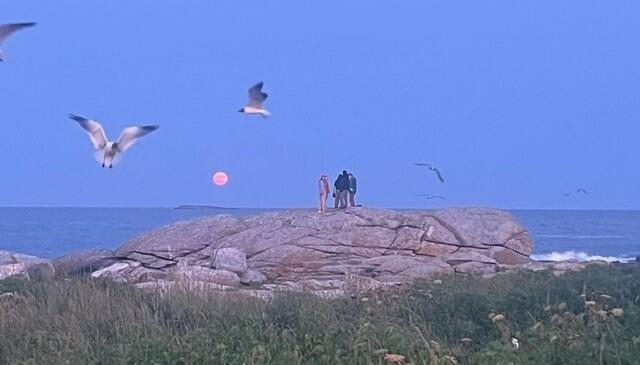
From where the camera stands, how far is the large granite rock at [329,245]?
2333 cm

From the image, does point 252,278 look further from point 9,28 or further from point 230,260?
point 9,28

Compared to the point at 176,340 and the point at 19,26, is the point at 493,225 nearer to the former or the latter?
the point at 19,26

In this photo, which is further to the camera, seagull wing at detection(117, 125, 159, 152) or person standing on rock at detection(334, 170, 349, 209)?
person standing on rock at detection(334, 170, 349, 209)

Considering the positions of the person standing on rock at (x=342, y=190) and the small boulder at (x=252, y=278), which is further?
the person standing on rock at (x=342, y=190)

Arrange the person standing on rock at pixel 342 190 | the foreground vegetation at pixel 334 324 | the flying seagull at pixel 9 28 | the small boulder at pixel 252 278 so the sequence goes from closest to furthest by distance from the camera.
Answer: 1. the foreground vegetation at pixel 334 324
2. the flying seagull at pixel 9 28
3. the small boulder at pixel 252 278
4. the person standing on rock at pixel 342 190

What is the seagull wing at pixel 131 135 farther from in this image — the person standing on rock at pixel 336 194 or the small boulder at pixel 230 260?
the person standing on rock at pixel 336 194

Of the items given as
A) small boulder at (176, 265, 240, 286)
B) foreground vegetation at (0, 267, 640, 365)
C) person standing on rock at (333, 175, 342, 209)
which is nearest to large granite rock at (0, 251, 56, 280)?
small boulder at (176, 265, 240, 286)

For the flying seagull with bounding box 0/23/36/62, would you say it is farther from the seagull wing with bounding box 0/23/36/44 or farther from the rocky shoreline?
the rocky shoreline

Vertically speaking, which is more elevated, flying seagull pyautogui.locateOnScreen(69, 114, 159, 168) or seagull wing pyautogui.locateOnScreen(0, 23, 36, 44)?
seagull wing pyautogui.locateOnScreen(0, 23, 36, 44)

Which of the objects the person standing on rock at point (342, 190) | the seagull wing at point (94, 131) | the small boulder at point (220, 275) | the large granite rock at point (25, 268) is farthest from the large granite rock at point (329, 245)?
the seagull wing at point (94, 131)

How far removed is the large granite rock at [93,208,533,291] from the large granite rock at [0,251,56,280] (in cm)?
154

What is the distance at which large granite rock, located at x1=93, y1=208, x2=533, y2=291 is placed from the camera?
2333 centimetres

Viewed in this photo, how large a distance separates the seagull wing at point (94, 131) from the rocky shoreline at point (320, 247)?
21.8ft

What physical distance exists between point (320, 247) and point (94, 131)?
9.80 metres
